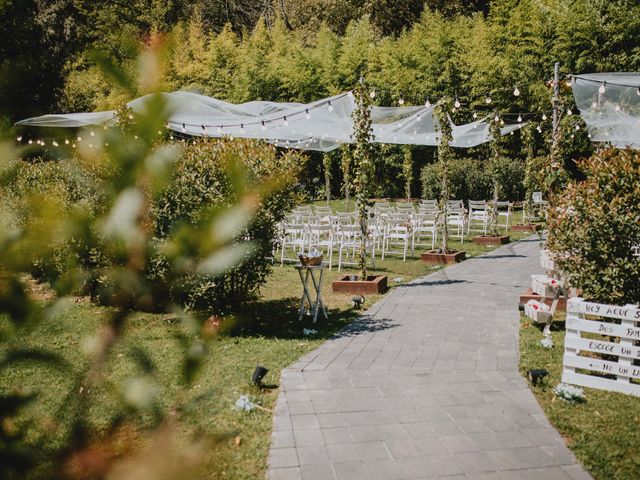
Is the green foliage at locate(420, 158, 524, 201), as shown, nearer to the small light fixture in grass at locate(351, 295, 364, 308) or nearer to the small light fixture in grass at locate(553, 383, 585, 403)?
the small light fixture in grass at locate(351, 295, 364, 308)

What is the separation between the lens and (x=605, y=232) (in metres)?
5.06

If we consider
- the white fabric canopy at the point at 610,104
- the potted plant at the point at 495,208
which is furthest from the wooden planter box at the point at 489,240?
the white fabric canopy at the point at 610,104

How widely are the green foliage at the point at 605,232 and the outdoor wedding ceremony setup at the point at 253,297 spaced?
0.02 metres

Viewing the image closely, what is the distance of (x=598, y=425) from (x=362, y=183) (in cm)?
539

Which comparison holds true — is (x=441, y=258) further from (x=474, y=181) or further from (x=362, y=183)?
(x=474, y=181)

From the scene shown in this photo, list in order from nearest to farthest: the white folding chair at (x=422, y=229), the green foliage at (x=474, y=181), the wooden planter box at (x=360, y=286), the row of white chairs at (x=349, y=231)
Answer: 1. the wooden planter box at (x=360, y=286)
2. the row of white chairs at (x=349, y=231)
3. the white folding chair at (x=422, y=229)
4. the green foliage at (x=474, y=181)

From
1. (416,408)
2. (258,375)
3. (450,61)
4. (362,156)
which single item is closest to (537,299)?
(362,156)

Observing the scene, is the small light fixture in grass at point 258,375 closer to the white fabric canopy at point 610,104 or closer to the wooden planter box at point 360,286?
the wooden planter box at point 360,286

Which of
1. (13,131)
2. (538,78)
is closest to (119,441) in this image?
(13,131)

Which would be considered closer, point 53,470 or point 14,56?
point 53,470

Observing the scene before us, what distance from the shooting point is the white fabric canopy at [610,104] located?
8766mm

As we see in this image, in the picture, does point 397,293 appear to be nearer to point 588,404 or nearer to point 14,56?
point 588,404

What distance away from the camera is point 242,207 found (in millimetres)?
654

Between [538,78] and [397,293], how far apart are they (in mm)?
18809
